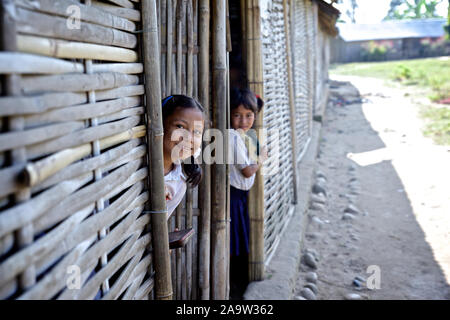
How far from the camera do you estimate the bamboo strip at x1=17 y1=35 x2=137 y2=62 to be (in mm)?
1001

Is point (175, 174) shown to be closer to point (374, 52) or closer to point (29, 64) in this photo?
point (29, 64)

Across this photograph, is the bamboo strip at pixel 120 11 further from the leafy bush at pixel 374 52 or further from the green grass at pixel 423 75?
the leafy bush at pixel 374 52

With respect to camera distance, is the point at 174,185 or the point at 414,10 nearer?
the point at 174,185

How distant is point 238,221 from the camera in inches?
132

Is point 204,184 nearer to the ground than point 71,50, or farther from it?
nearer to the ground

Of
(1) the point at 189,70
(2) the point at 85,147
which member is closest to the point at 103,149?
(2) the point at 85,147

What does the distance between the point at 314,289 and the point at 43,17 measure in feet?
11.0

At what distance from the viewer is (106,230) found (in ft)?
4.67

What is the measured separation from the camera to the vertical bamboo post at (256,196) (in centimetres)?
322

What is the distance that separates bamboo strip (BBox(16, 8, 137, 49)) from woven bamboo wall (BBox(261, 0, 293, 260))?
83.7 inches

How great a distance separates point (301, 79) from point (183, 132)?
18.0ft

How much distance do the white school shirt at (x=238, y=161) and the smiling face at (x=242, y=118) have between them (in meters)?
0.08

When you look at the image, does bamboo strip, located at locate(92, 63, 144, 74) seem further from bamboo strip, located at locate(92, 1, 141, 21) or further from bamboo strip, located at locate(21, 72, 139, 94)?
bamboo strip, located at locate(92, 1, 141, 21)

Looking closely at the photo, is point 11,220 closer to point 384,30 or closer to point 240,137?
point 240,137
